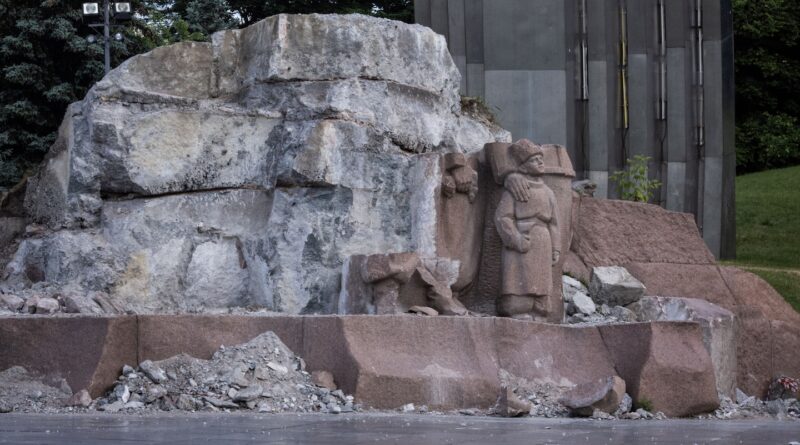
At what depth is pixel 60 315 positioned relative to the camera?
421 inches

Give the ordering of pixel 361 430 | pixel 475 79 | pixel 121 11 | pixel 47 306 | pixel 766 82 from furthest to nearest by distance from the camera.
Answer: pixel 766 82, pixel 475 79, pixel 121 11, pixel 47 306, pixel 361 430

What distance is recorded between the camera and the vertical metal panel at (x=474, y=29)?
A: 23.4m

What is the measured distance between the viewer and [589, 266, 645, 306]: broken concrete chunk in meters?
13.5

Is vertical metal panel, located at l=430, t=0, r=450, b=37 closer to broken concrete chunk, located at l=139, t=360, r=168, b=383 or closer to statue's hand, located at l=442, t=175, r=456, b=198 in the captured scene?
statue's hand, located at l=442, t=175, r=456, b=198

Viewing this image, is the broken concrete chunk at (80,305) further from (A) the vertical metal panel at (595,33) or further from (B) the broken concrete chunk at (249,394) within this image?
(A) the vertical metal panel at (595,33)

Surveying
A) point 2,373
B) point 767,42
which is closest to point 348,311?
point 2,373

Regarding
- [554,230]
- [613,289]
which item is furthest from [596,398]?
[613,289]

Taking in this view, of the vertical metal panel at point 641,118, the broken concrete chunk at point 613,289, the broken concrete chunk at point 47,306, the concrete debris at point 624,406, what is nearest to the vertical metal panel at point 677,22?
the vertical metal panel at point 641,118

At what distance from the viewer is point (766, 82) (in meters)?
35.8

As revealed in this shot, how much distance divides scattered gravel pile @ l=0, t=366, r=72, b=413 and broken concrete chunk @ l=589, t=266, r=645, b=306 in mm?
5244

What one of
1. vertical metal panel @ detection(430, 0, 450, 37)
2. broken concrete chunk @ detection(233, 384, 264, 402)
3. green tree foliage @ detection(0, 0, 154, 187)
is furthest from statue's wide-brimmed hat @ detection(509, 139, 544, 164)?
green tree foliage @ detection(0, 0, 154, 187)

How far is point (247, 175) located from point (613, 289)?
3452 mm

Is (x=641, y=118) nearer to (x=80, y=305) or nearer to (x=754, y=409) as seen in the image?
(x=754, y=409)

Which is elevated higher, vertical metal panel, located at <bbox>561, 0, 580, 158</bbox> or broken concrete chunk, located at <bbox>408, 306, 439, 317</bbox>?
vertical metal panel, located at <bbox>561, 0, 580, 158</bbox>
